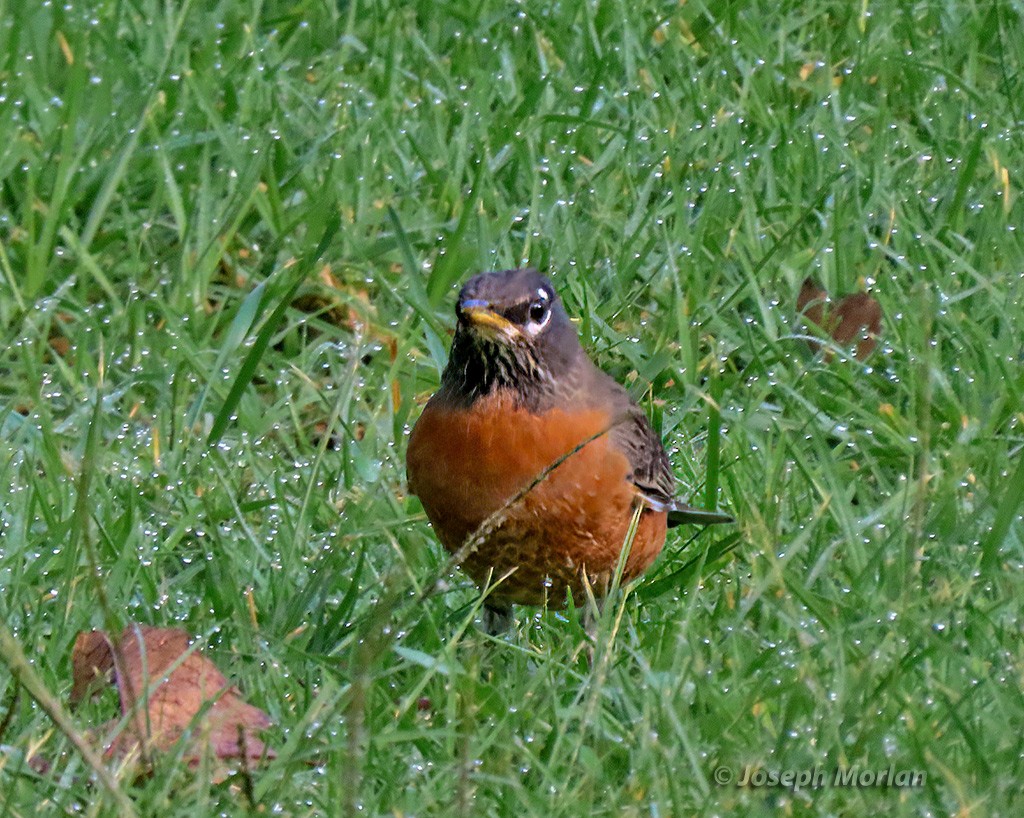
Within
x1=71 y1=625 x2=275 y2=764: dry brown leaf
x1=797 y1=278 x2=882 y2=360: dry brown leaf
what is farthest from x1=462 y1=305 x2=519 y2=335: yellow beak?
x1=797 y1=278 x2=882 y2=360: dry brown leaf

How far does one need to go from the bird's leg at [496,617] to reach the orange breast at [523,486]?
0.17 metres

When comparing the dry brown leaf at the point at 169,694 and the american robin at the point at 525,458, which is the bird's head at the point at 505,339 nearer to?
the american robin at the point at 525,458

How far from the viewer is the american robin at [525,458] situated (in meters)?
3.96

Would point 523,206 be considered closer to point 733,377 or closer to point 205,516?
point 733,377

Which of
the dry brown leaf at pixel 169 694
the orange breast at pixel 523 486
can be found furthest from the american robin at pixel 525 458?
the dry brown leaf at pixel 169 694

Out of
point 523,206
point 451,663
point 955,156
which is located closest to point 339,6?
point 523,206

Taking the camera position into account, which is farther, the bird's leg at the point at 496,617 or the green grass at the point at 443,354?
the bird's leg at the point at 496,617

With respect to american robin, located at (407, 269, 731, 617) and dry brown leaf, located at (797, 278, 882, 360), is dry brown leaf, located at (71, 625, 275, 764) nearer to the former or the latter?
american robin, located at (407, 269, 731, 617)

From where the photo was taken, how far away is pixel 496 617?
4.34 m

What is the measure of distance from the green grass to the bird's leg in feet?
0.14

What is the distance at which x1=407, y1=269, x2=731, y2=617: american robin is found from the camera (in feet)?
13.0

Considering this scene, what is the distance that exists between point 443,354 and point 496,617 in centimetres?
110

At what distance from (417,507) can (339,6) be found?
278 cm

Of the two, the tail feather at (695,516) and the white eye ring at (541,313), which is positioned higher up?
the white eye ring at (541,313)
